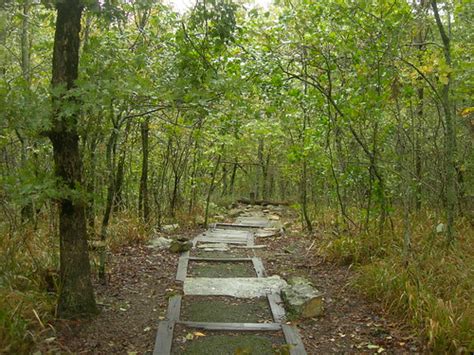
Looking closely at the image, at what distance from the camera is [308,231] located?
1013 centimetres

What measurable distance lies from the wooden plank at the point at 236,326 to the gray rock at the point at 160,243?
370cm

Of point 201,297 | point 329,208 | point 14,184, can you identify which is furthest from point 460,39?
point 14,184

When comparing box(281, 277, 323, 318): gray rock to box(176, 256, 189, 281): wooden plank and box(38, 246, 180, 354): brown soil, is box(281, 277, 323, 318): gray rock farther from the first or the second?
box(176, 256, 189, 281): wooden plank

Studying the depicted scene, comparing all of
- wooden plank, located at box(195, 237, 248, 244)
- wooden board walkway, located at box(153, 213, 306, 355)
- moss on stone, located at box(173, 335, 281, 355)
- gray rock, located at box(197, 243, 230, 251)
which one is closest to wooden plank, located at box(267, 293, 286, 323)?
wooden board walkway, located at box(153, 213, 306, 355)

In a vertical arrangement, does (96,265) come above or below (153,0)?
below

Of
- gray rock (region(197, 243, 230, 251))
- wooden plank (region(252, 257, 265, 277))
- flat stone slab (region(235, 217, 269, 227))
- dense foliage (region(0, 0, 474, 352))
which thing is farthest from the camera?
flat stone slab (region(235, 217, 269, 227))

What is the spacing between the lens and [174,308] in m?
4.91

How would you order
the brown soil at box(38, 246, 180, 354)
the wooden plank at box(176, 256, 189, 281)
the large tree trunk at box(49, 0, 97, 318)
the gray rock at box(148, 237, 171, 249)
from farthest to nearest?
the gray rock at box(148, 237, 171, 249) → the wooden plank at box(176, 256, 189, 281) → the brown soil at box(38, 246, 180, 354) → the large tree trunk at box(49, 0, 97, 318)

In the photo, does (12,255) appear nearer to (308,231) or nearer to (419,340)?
(419,340)

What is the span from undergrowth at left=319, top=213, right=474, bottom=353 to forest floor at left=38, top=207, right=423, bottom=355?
192mm

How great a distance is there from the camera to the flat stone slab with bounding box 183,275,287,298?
5.59 m

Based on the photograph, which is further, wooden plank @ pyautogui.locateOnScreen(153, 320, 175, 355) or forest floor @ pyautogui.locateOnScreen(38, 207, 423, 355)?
forest floor @ pyautogui.locateOnScreen(38, 207, 423, 355)

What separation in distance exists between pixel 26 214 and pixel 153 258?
2249 millimetres

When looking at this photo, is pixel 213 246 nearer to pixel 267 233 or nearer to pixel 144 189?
pixel 144 189
